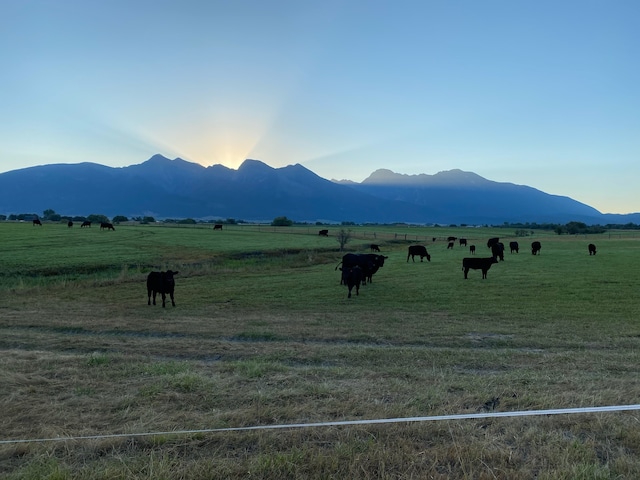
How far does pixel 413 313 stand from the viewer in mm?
16109

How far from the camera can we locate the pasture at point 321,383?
12.8 ft

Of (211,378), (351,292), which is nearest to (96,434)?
(211,378)

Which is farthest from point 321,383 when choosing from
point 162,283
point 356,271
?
point 356,271

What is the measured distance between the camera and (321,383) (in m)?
6.39

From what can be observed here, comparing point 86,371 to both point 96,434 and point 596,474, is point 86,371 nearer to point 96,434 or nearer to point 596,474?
point 96,434

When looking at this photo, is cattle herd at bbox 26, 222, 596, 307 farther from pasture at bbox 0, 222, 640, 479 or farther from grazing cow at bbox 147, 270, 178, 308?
pasture at bbox 0, 222, 640, 479

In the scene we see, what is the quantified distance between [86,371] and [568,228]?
13345 cm

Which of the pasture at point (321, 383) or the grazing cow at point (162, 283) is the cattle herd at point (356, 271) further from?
the pasture at point (321, 383)

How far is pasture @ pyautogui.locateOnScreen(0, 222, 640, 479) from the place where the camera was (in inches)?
153

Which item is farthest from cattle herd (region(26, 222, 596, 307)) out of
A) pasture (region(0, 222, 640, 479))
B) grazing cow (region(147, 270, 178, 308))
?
pasture (region(0, 222, 640, 479))

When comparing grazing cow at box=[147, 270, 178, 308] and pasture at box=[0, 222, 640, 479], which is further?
grazing cow at box=[147, 270, 178, 308]

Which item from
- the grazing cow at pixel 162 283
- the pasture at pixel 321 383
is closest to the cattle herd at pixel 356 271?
the grazing cow at pixel 162 283

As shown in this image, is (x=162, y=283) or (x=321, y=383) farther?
(x=162, y=283)

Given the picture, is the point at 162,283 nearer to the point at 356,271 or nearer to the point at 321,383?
the point at 356,271
